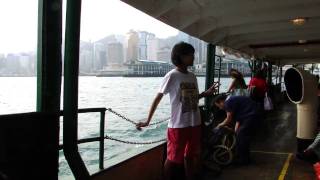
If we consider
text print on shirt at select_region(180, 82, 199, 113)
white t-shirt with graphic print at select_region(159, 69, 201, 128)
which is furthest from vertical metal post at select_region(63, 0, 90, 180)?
text print on shirt at select_region(180, 82, 199, 113)

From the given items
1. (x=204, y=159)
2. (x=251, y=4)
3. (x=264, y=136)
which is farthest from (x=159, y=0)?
(x=264, y=136)

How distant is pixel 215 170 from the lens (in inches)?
239

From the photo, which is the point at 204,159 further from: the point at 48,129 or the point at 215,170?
the point at 48,129

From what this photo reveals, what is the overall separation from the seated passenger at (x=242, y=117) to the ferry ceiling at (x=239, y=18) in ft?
5.01

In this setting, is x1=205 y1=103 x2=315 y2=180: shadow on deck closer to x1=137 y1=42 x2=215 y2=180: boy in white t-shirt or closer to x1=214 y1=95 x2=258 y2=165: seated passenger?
x1=214 y1=95 x2=258 y2=165: seated passenger

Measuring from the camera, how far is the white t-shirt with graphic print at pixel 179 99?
414 centimetres

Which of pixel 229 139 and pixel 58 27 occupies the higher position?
pixel 58 27

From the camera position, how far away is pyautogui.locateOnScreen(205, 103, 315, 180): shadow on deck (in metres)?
6.04

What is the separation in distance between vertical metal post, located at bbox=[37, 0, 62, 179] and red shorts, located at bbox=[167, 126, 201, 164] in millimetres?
1207

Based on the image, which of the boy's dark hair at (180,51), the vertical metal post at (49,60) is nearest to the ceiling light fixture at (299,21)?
the boy's dark hair at (180,51)

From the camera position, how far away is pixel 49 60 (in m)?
3.59

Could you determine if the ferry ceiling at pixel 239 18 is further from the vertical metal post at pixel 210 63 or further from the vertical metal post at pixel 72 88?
the vertical metal post at pixel 72 88

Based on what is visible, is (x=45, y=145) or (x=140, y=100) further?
(x=140, y=100)

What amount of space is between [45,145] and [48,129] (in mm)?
136
